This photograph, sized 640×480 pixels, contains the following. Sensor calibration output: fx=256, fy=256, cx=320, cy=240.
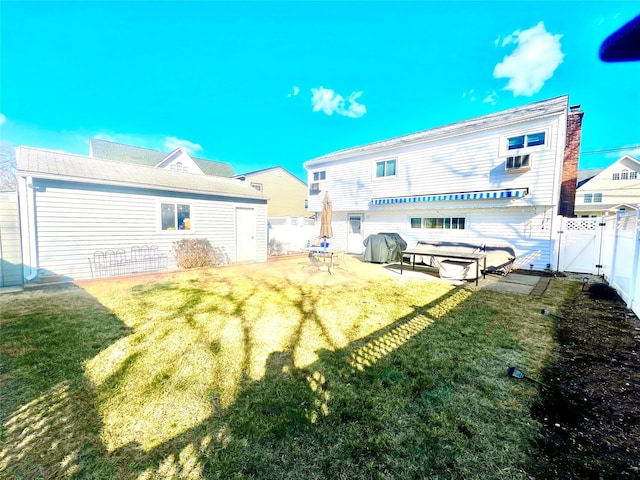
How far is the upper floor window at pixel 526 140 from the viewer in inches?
379

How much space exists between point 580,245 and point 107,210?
17.0 meters

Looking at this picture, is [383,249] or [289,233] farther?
[289,233]

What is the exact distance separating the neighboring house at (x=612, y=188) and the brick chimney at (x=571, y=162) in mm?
23601

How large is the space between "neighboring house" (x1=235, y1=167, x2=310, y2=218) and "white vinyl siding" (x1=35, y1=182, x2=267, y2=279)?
596 inches

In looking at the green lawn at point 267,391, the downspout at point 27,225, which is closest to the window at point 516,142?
the green lawn at point 267,391

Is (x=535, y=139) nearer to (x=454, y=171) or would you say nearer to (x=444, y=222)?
(x=454, y=171)

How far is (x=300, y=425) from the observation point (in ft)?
7.67

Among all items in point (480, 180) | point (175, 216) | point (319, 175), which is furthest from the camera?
point (319, 175)

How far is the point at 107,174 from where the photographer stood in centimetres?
876

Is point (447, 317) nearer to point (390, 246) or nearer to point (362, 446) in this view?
point (362, 446)

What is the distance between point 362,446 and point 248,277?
7337 millimetres

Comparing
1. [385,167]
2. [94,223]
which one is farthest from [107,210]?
[385,167]

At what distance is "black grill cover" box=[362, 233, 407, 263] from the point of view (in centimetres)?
1181

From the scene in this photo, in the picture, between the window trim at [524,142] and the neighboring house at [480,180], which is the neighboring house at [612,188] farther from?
the window trim at [524,142]
